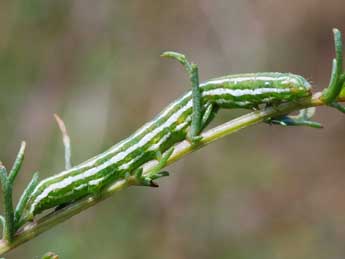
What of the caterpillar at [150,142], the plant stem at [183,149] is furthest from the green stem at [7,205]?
the caterpillar at [150,142]

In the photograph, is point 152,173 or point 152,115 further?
point 152,115

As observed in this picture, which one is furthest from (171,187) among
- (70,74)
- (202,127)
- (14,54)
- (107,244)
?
(202,127)

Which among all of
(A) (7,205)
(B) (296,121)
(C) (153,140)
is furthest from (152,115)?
(A) (7,205)

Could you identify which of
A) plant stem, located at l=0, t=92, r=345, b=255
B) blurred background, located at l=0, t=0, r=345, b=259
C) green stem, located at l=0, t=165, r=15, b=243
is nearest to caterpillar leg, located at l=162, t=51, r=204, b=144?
plant stem, located at l=0, t=92, r=345, b=255

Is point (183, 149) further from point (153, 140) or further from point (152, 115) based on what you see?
point (152, 115)

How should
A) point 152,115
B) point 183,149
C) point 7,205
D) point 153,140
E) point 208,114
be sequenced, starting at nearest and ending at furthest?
point 7,205, point 183,149, point 208,114, point 153,140, point 152,115

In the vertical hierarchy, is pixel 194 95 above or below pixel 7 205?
above

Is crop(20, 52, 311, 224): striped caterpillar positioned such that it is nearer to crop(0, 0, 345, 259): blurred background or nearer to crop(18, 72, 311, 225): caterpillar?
crop(18, 72, 311, 225): caterpillar

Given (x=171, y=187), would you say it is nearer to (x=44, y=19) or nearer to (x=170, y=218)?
(x=170, y=218)
